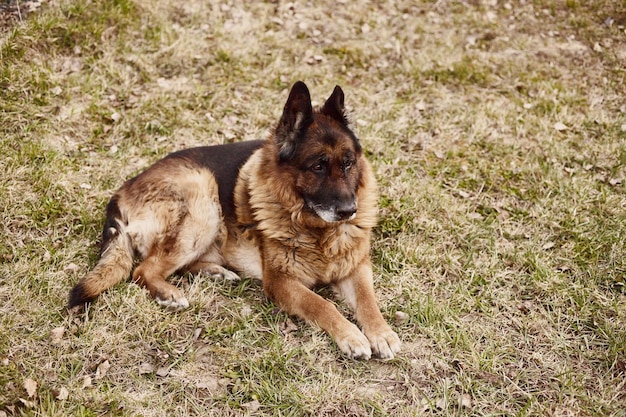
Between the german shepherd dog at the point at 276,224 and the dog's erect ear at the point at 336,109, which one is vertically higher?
the dog's erect ear at the point at 336,109

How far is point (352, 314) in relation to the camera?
4309mm

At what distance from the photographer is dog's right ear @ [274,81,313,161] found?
4.04 metres

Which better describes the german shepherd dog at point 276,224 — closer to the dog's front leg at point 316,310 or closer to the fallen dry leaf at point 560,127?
the dog's front leg at point 316,310

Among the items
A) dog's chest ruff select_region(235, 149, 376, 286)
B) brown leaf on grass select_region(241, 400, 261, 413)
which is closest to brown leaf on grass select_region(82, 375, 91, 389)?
brown leaf on grass select_region(241, 400, 261, 413)

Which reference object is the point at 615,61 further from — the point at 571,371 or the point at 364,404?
the point at 364,404

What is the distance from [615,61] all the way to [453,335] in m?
5.59

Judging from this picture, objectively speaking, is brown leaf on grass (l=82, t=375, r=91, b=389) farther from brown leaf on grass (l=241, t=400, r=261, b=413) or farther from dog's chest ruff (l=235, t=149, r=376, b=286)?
dog's chest ruff (l=235, t=149, r=376, b=286)

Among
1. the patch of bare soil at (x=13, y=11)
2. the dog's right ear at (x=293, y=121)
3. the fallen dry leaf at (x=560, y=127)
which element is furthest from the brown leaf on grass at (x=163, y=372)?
the fallen dry leaf at (x=560, y=127)

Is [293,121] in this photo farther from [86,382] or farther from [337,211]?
[86,382]

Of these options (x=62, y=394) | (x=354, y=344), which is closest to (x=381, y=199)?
(x=354, y=344)

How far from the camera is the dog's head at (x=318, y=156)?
158 inches

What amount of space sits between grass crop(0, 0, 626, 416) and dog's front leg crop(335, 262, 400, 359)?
14cm

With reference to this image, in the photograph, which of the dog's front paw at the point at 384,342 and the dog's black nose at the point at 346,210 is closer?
the dog's front paw at the point at 384,342

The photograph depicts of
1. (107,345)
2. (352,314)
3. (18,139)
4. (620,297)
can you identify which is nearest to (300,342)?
(352,314)
